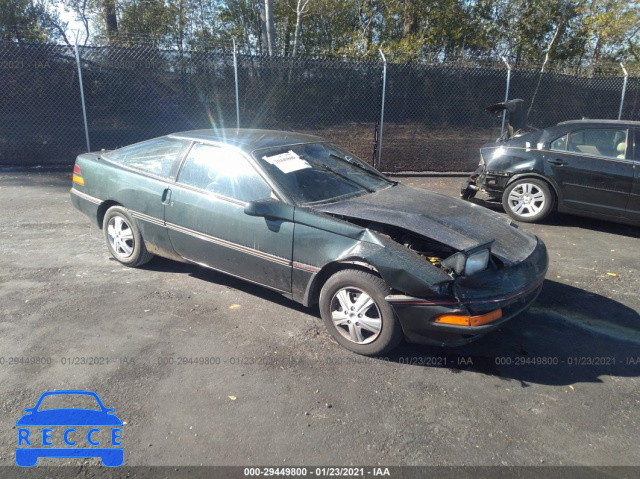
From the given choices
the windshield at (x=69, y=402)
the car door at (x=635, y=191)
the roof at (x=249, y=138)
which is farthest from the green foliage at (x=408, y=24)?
the windshield at (x=69, y=402)

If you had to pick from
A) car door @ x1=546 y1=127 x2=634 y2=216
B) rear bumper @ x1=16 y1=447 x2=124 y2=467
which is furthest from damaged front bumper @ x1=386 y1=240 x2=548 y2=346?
car door @ x1=546 y1=127 x2=634 y2=216

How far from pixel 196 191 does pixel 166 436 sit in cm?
230

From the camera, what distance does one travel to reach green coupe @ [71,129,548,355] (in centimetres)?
337

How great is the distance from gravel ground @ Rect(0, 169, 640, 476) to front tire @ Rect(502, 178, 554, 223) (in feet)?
7.00

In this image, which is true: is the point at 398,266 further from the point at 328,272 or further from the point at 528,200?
the point at 528,200

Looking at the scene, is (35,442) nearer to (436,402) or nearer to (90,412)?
(90,412)

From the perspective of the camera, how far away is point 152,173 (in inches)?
190

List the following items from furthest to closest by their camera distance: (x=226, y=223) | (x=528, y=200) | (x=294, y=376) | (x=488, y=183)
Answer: (x=488, y=183) < (x=528, y=200) < (x=226, y=223) < (x=294, y=376)

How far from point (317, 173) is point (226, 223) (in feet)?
3.05

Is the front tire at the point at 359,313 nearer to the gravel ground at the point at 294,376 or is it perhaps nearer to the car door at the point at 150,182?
the gravel ground at the point at 294,376

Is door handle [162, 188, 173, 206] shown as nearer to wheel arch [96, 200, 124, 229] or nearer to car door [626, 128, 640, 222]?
wheel arch [96, 200, 124, 229]

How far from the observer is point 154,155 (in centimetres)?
498

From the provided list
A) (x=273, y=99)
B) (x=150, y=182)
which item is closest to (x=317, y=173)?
(x=150, y=182)

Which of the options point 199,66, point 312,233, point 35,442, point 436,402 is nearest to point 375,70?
point 199,66
